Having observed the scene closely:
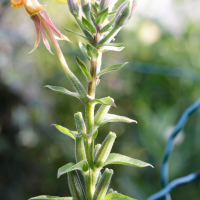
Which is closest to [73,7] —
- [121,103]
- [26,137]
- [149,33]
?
[26,137]

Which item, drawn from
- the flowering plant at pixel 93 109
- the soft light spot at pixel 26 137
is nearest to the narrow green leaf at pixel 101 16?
the flowering plant at pixel 93 109

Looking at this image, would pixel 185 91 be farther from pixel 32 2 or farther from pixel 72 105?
pixel 32 2

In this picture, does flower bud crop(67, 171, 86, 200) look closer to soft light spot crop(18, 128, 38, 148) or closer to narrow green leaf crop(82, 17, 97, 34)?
narrow green leaf crop(82, 17, 97, 34)

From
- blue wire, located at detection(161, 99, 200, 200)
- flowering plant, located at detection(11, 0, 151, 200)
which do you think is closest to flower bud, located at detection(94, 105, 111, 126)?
flowering plant, located at detection(11, 0, 151, 200)

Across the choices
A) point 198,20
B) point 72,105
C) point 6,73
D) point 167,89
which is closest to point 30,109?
point 6,73

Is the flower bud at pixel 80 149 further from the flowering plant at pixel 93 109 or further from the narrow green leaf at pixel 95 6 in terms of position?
the narrow green leaf at pixel 95 6
